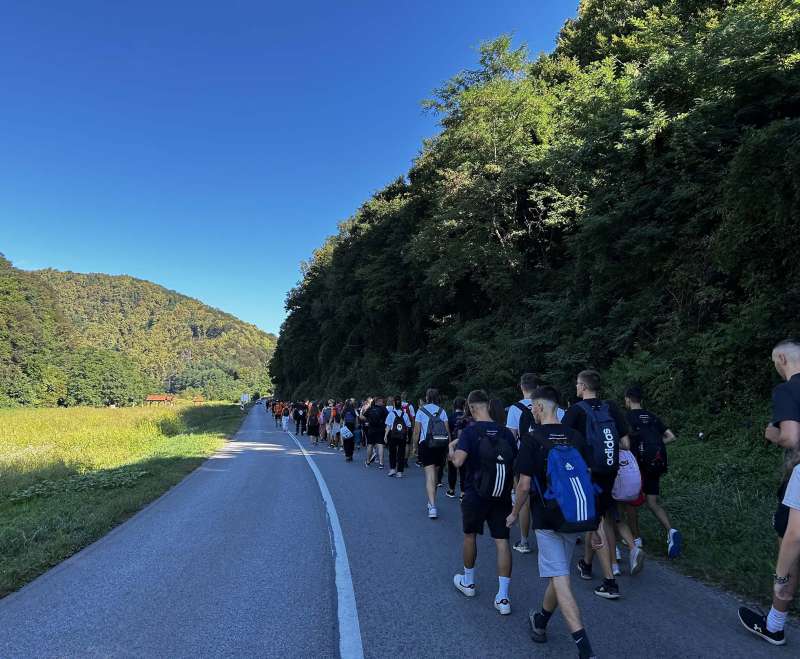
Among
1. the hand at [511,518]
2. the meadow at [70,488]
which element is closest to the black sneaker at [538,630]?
the hand at [511,518]

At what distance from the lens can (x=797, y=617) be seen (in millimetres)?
3861

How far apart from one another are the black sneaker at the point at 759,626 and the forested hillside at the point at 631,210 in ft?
19.9

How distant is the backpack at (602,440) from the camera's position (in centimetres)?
443

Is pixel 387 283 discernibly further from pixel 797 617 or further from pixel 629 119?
pixel 797 617

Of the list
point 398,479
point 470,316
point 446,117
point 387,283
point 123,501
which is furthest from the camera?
point 387,283

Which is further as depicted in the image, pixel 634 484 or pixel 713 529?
pixel 713 529

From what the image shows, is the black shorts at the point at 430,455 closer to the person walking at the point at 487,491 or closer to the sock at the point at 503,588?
the person walking at the point at 487,491

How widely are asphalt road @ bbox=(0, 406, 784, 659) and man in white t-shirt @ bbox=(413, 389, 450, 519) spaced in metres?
0.46

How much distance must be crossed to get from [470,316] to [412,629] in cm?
2285

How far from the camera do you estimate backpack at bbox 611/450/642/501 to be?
468 centimetres

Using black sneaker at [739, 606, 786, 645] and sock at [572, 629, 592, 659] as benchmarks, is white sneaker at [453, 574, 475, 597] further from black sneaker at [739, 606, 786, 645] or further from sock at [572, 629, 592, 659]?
black sneaker at [739, 606, 786, 645]

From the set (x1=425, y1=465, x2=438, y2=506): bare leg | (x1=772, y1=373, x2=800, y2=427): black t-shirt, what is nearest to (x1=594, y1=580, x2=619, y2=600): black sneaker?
(x1=772, y1=373, x2=800, y2=427): black t-shirt

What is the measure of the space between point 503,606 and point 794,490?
2.27 meters

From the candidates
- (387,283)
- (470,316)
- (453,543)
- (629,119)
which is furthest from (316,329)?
(453,543)
